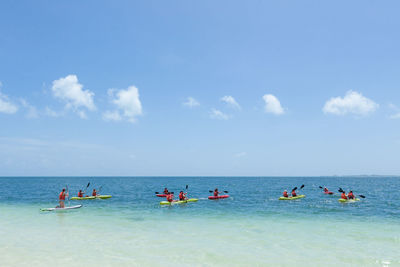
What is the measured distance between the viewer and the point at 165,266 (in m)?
11.0

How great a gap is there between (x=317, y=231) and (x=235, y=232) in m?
5.11

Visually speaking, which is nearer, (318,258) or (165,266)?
(165,266)

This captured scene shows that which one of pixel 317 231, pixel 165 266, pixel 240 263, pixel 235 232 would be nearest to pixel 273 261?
pixel 240 263

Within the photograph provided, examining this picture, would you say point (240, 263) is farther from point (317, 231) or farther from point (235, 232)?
point (317, 231)

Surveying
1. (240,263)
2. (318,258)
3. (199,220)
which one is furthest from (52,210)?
(318,258)

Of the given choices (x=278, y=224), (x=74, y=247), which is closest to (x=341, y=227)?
(x=278, y=224)

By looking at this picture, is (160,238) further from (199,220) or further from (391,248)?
(391,248)

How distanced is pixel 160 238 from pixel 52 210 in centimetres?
1516

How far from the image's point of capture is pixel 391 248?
44.4 ft

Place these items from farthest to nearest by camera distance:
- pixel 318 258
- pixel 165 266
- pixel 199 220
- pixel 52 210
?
pixel 52 210 → pixel 199 220 → pixel 318 258 → pixel 165 266

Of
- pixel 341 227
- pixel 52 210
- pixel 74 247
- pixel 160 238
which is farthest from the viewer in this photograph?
pixel 52 210

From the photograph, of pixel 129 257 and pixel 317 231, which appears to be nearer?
pixel 129 257

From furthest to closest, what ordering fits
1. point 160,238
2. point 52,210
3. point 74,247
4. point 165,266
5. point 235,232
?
point 52,210
point 235,232
point 160,238
point 74,247
point 165,266

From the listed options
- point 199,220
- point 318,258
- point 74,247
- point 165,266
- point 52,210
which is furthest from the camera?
point 52,210
